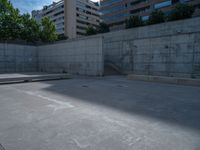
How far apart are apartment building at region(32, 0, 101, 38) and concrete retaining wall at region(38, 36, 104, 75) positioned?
4080cm

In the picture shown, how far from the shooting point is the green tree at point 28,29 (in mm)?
28336

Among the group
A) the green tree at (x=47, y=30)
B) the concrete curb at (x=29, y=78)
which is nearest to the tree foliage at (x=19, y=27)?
the green tree at (x=47, y=30)

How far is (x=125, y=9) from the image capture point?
4538cm

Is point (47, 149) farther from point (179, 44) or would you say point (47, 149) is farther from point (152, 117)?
point (179, 44)

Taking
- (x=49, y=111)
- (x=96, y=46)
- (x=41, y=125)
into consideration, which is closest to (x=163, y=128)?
(x=41, y=125)

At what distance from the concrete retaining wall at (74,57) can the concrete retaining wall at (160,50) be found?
3.56 meters

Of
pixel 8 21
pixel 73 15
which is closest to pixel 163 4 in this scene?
pixel 8 21

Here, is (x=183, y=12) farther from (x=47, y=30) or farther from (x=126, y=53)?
(x=47, y=30)

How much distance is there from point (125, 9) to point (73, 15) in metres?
24.4

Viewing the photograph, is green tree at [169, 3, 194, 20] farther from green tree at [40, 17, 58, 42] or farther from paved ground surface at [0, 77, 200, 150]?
green tree at [40, 17, 58, 42]

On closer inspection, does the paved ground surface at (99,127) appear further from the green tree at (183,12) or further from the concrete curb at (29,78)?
the green tree at (183,12)

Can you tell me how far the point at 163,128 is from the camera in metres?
3.44

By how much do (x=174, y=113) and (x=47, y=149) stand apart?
3569 mm

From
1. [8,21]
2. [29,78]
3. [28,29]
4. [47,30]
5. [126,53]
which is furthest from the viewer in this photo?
[47,30]
